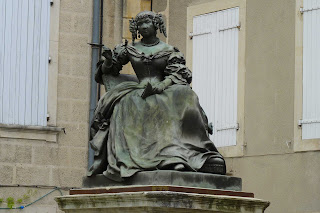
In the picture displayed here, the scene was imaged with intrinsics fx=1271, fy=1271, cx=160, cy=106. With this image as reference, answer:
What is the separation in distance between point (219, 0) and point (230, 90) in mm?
1263

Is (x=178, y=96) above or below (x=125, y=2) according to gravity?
below

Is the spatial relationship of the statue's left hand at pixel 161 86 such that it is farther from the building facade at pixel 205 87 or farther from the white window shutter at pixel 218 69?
the white window shutter at pixel 218 69

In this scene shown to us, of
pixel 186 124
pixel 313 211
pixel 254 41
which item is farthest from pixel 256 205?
pixel 254 41

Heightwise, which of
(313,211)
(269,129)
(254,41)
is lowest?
(313,211)

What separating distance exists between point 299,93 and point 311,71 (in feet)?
0.99

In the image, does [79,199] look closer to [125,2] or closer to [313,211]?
[313,211]

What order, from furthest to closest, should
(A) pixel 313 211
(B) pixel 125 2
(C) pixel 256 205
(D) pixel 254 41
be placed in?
1. (B) pixel 125 2
2. (D) pixel 254 41
3. (A) pixel 313 211
4. (C) pixel 256 205

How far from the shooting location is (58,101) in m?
16.7

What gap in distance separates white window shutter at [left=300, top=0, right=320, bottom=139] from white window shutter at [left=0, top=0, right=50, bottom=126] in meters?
3.56

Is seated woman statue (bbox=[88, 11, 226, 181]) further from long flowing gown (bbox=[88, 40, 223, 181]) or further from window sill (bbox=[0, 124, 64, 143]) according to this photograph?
window sill (bbox=[0, 124, 64, 143])

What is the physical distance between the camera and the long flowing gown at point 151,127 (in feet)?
31.0

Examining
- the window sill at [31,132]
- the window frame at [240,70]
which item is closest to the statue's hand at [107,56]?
the window frame at [240,70]

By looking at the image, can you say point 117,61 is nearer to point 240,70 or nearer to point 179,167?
point 179,167

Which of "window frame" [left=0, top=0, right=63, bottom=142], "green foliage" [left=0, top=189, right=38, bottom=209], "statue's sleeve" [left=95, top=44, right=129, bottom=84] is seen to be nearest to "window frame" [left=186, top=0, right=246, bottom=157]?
"window frame" [left=0, top=0, right=63, bottom=142]
